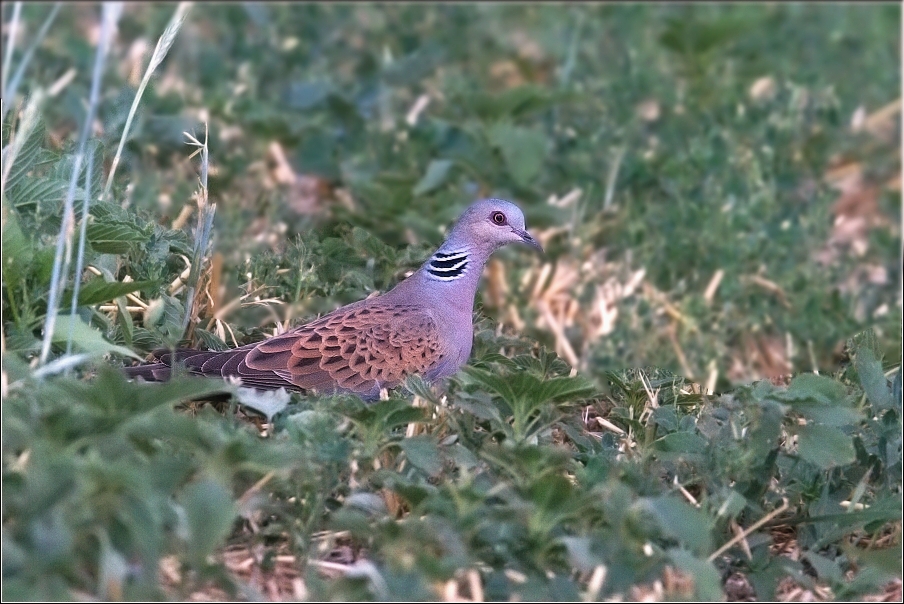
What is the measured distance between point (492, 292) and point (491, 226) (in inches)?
68.6

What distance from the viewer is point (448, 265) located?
5.90 m

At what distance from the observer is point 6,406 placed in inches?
144

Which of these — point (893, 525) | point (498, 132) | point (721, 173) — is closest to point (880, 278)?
point (721, 173)

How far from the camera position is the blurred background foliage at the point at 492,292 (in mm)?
3666

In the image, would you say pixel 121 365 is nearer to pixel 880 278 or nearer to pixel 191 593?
pixel 191 593

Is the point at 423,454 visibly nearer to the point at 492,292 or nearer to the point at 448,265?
the point at 448,265

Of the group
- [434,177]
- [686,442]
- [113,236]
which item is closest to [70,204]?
[113,236]

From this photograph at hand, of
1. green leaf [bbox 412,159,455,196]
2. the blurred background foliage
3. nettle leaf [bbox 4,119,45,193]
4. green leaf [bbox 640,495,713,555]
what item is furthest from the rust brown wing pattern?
green leaf [bbox 412,159,455,196]

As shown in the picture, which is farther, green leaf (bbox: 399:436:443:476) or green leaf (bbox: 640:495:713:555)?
green leaf (bbox: 399:436:443:476)

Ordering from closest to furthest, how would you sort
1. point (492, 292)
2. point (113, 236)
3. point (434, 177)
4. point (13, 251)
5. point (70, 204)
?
point (70, 204), point (13, 251), point (113, 236), point (492, 292), point (434, 177)

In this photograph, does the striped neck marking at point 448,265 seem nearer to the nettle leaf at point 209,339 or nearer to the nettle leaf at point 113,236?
the nettle leaf at point 209,339

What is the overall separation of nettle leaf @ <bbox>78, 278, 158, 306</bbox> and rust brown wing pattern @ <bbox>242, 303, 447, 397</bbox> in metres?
0.87

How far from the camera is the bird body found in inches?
206

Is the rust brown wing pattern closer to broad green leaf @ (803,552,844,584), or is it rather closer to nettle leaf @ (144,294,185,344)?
nettle leaf @ (144,294,185,344)
